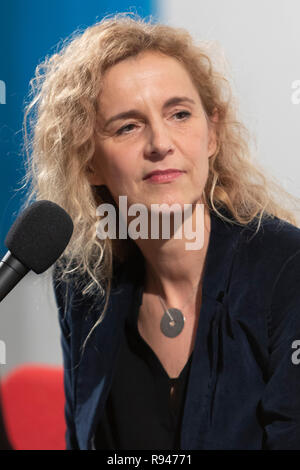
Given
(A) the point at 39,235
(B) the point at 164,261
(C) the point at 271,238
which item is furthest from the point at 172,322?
(A) the point at 39,235

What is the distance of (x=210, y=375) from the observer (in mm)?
803

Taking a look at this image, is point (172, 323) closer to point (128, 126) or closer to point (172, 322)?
point (172, 322)

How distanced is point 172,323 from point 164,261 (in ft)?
0.34

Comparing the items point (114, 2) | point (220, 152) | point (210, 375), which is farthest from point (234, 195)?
point (114, 2)

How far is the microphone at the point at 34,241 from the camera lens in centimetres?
49

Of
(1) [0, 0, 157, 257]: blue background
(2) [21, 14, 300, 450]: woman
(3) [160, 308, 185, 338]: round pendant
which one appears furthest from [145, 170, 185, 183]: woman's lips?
(1) [0, 0, 157, 257]: blue background

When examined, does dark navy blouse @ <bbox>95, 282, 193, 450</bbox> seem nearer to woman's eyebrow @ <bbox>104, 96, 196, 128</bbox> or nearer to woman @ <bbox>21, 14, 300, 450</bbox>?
woman @ <bbox>21, 14, 300, 450</bbox>

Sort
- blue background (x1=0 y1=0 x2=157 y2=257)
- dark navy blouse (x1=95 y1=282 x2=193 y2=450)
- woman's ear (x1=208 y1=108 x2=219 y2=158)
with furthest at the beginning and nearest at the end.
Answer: blue background (x1=0 y1=0 x2=157 y2=257) < woman's ear (x1=208 y1=108 x2=219 y2=158) < dark navy blouse (x1=95 y1=282 x2=193 y2=450)

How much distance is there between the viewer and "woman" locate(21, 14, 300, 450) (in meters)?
0.78

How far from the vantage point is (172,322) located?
0.91 metres

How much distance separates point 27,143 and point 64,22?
14.5 inches

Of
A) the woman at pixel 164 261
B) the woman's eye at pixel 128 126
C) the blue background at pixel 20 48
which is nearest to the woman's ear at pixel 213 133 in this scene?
the woman at pixel 164 261

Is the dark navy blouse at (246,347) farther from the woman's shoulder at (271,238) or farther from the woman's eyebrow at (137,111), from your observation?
the woman's eyebrow at (137,111)
